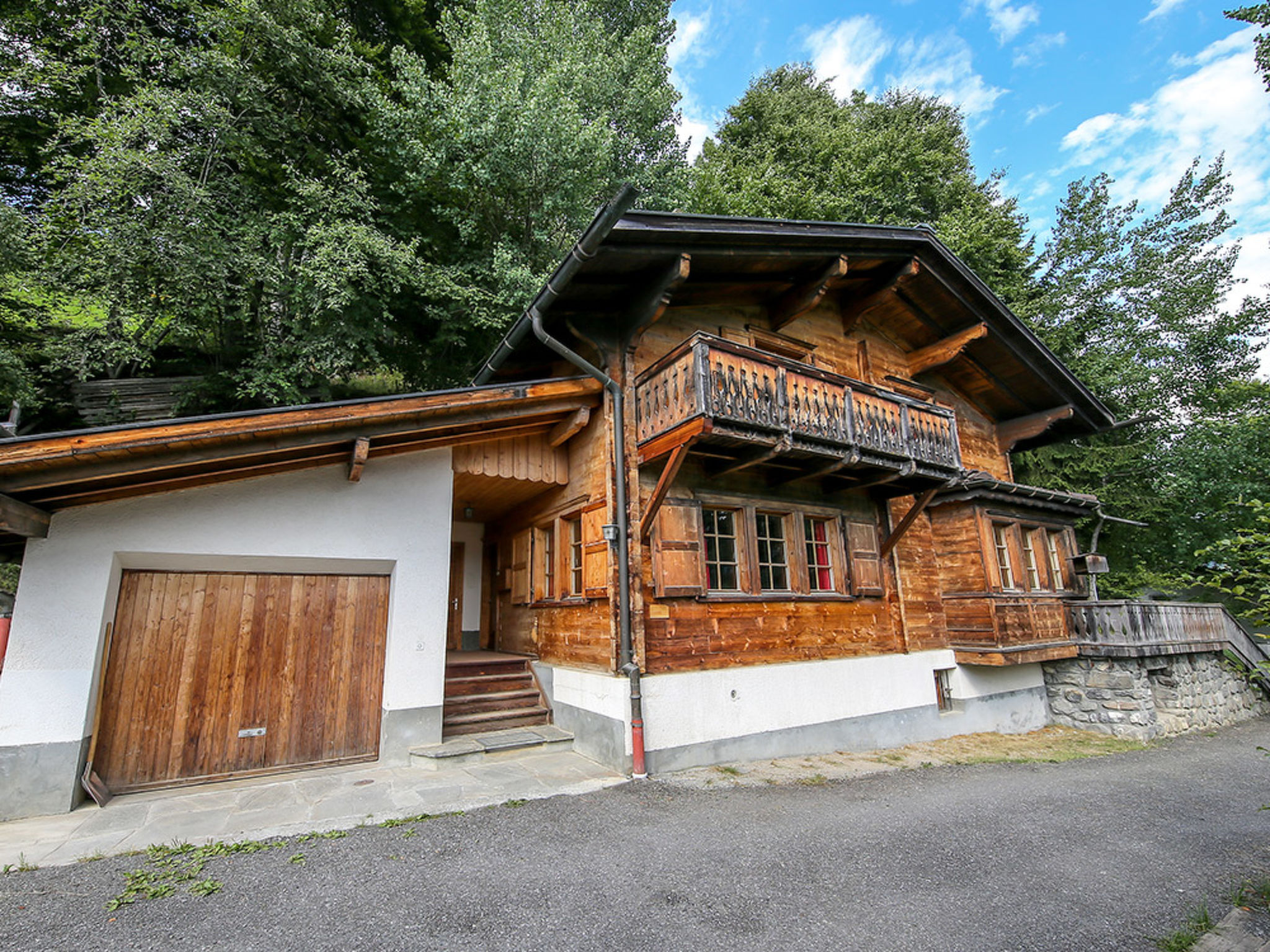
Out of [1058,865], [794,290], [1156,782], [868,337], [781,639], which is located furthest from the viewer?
[868,337]

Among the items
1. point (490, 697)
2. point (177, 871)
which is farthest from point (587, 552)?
point (177, 871)

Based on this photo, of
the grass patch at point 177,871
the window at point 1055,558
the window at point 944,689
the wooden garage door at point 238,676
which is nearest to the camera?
the grass patch at point 177,871

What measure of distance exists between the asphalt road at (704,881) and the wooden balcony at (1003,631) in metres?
3.48

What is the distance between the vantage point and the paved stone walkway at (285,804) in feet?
14.1

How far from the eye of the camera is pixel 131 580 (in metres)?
5.70

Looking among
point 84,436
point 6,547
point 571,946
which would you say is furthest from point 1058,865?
point 6,547

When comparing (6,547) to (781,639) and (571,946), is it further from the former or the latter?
(781,639)

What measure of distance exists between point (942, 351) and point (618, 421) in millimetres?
7182

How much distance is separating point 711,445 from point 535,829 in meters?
4.27

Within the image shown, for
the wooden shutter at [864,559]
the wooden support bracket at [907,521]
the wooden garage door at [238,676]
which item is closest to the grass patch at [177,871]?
the wooden garage door at [238,676]

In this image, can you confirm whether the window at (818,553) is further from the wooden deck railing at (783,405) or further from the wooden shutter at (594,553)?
the wooden shutter at (594,553)

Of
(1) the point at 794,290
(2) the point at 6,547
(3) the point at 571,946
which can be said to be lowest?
(3) the point at 571,946

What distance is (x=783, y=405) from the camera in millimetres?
6781

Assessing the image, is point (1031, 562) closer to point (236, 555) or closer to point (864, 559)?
point (864, 559)
